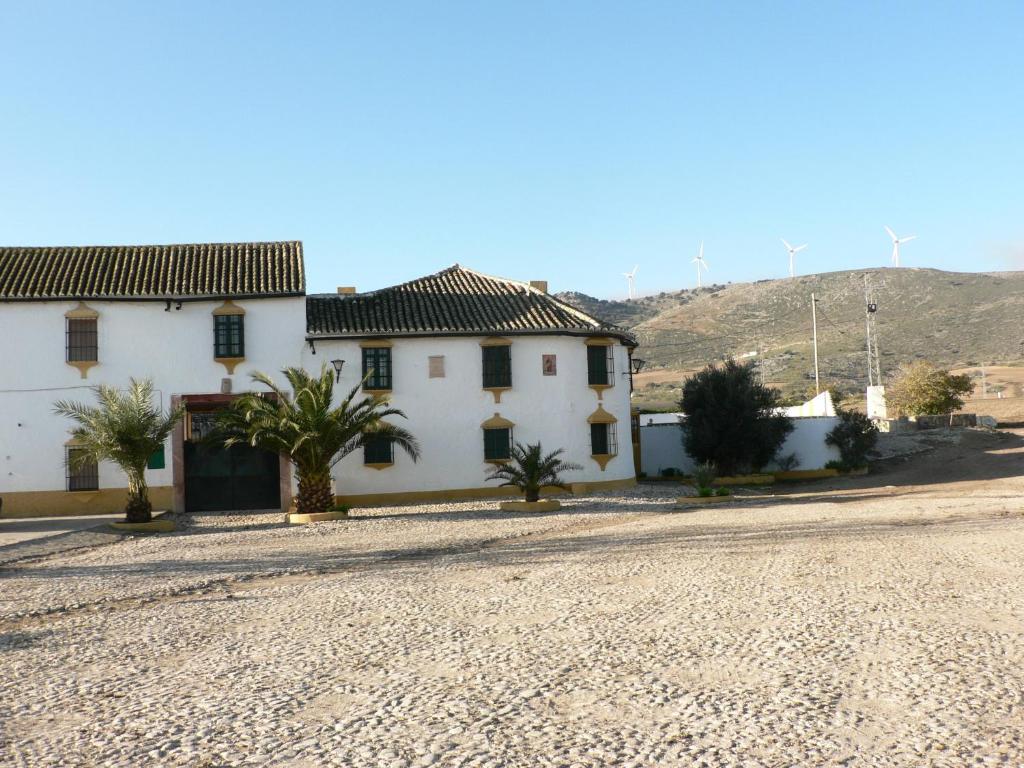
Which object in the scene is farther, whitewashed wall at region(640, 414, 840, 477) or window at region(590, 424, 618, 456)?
whitewashed wall at region(640, 414, 840, 477)

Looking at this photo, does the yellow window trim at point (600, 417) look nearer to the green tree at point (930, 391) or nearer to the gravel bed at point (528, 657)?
the gravel bed at point (528, 657)

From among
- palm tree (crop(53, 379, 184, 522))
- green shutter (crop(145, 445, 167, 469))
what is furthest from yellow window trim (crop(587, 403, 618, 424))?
palm tree (crop(53, 379, 184, 522))

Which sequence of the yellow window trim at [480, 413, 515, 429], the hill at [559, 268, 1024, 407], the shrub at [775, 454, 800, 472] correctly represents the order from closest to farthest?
the yellow window trim at [480, 413, 515, 429], the shrub at [775, 454, 800, 472], the hill at [559, 268, 1024, 407]

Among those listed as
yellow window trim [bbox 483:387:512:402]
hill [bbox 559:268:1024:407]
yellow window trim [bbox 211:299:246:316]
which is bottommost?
yellow window trim [bbox 483:387:512:402]

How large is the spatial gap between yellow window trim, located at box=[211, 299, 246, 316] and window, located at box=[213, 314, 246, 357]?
9cm

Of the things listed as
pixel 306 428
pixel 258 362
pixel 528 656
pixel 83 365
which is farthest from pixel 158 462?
pixel 528 656

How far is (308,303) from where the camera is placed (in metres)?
28.5

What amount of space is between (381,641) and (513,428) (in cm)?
1917

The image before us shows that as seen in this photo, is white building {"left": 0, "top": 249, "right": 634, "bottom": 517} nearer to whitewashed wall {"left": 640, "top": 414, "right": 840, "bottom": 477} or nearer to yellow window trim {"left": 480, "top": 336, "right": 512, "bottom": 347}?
yellow window trim {"left": 480, "top": 336, "right": 512, "bottom": 347}

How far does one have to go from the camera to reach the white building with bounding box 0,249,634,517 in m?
25.0

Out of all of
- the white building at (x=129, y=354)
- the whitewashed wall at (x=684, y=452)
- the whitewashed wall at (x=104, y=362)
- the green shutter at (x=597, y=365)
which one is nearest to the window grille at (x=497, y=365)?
the green shutter at (x=597, y=365)

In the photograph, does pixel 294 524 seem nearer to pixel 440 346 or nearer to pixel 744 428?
pixel 440 346

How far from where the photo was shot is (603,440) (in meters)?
28.8

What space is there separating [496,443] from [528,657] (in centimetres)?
1980
